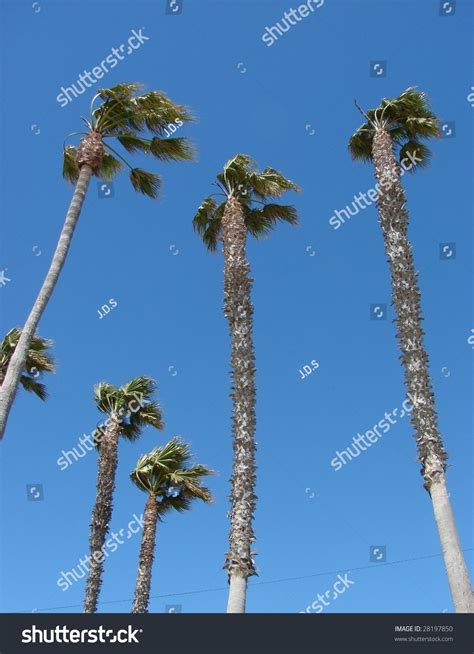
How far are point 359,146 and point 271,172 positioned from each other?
2508mm

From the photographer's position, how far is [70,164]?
16328mm

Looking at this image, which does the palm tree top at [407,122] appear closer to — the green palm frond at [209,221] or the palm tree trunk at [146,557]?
the green palm frond at [209,221]

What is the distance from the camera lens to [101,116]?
1495cm

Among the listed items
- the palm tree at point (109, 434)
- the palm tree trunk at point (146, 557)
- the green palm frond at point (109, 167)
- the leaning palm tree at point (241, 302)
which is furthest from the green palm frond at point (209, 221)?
the palm tree trunk at point (146, 557)

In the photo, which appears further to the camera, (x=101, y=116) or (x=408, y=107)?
(x=408, y=107)

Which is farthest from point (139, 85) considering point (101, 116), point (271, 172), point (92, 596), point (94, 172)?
point (92, 596)

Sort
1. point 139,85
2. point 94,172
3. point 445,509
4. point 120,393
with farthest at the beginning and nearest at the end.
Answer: point 120,393 → point 139,85 → point 94,172 → point 445,509

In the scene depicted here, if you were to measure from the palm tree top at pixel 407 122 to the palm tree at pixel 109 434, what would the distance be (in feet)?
36.1

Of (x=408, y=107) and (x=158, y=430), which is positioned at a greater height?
(x=408, y=107)

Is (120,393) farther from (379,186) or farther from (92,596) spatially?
(379,186)

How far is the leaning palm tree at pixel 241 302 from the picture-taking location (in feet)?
40.9

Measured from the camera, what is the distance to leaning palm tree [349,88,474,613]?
38.7ft

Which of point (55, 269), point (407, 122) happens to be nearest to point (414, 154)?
point (407, 122)
